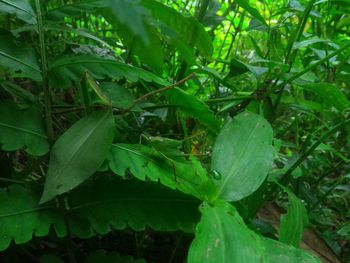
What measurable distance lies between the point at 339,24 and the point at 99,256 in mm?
823

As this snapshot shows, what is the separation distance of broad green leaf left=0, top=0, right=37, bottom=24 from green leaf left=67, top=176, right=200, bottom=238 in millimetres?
242

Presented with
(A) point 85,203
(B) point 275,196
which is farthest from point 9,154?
(B) point 275,196

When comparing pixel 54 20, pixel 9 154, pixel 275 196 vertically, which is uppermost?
pixel 54 20

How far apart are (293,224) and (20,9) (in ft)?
1.62

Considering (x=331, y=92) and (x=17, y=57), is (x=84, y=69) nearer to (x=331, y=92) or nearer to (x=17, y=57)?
(x=17, y=57)

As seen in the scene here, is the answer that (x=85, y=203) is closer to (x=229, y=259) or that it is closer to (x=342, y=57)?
(x=229, y=259)

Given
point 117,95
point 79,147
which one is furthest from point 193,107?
point 79,147

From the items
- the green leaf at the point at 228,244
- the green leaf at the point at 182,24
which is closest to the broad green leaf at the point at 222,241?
the green leaf at the point at 228,244

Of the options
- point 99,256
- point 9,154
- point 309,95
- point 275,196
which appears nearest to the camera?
point 99,256

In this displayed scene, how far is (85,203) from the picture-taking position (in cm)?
52

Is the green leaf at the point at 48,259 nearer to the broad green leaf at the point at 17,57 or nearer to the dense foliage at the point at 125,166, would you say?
the dense foliage at the point at 125,166

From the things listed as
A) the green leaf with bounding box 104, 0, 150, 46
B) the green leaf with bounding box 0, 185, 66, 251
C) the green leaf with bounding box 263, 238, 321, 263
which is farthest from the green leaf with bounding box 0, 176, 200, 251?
the green leaf with bounding box 104, 0, 150, 46

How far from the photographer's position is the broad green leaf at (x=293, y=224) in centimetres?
58

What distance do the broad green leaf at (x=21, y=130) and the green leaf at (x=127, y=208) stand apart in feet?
0.25
